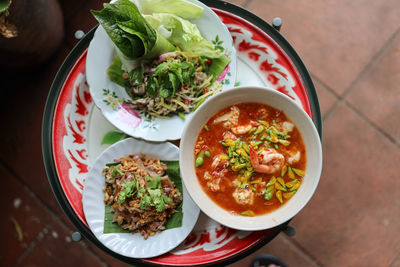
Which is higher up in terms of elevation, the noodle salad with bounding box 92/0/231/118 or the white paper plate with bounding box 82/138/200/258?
the noodle salad with bounding box 92/0/231/118

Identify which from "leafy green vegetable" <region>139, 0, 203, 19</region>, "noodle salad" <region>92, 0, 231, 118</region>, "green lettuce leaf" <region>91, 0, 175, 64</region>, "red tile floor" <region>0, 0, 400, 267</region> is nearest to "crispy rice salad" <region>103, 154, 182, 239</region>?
"noodle salad" <region>92, 0, 231, 118</region>

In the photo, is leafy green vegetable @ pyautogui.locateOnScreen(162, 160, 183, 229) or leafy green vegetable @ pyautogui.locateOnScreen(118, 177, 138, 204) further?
leafy green vegetable @ pyautogui.locateOnScreen(162, 160, 183, 229)

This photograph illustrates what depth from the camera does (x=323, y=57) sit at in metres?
2.94

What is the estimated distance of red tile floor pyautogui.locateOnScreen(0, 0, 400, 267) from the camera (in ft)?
9.43

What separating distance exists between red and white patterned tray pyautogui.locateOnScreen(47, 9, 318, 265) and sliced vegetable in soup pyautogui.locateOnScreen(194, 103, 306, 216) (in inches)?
12.2

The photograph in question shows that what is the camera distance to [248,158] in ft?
6.11

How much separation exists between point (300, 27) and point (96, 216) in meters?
2.27

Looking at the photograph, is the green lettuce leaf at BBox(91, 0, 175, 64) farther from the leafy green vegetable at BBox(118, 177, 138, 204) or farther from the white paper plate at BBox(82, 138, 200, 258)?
the leafy green vegetable at BBox(118, 177, 138, 204)

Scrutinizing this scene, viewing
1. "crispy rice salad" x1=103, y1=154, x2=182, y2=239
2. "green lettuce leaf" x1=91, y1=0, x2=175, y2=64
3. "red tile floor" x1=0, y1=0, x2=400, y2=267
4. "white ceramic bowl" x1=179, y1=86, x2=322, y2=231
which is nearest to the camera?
"white ceramic bowl" x1=179, y1=86, x2=322, y2=231

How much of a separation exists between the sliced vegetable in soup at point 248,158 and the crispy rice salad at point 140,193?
282 millimetres

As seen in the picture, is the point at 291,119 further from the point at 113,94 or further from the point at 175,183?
the point at 113,94

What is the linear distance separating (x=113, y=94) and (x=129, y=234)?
882 millimetres

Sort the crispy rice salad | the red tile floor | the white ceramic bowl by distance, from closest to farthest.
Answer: the white ceramic bowl < the crispy rice salad < the red tile floor

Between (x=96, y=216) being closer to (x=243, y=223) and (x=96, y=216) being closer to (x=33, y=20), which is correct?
(x=243, y=223)
